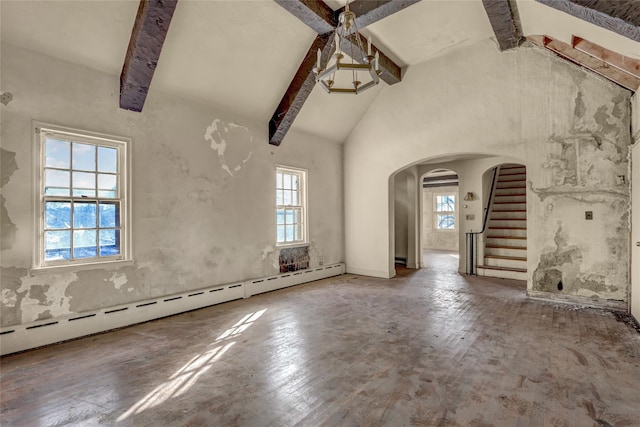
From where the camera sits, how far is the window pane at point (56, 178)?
356 cm

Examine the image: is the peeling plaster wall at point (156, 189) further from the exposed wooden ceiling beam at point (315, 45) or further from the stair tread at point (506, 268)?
the stair tread at point (506, 268)

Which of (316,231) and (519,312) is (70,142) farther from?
(519,312)

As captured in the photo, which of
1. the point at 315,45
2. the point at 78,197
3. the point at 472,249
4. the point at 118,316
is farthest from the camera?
the point at 472,249

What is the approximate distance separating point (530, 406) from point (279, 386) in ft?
6.15

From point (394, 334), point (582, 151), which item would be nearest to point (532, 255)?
point (582, 151)

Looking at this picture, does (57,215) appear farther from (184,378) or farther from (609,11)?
(609,11)

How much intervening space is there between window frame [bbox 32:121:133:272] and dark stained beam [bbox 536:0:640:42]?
5050 millimetres

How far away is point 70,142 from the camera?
147 inches

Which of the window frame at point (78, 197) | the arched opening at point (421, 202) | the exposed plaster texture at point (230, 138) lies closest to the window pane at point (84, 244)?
the window frame at point (78, 197)

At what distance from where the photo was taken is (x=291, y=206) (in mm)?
6453

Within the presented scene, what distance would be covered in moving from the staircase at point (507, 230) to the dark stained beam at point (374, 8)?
5.66 meters

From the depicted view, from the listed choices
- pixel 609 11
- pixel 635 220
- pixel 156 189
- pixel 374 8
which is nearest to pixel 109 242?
pixel 156 189

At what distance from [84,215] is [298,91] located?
3.51 meters

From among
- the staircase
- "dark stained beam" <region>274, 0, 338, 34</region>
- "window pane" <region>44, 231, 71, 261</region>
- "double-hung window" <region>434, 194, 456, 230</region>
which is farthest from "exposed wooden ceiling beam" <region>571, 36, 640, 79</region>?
"double-hung window" <region>434, 194, 456, 230</region>
